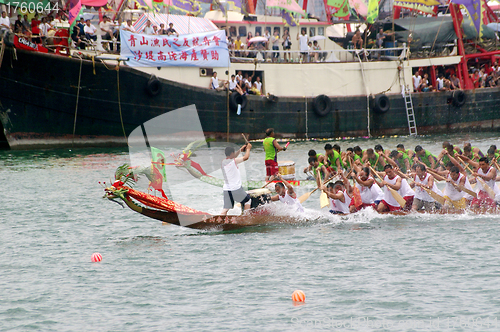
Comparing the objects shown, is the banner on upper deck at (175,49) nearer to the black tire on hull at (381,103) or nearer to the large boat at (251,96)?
the large boat at (251,96)

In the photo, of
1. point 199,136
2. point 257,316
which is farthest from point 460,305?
point 199,136

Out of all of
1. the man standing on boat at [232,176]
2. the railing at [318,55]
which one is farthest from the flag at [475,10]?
the man standing on boat at [232,176]

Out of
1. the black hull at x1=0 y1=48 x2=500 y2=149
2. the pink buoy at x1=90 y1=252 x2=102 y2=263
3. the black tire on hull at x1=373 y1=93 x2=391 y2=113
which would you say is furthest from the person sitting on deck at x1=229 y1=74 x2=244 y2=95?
the pink buoy at x1=90 y1=252 x2=102 y2=263

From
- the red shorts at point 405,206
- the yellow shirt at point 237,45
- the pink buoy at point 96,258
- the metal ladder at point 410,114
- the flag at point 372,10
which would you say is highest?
the flag at point 372,10

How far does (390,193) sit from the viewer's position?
14906 millimetres

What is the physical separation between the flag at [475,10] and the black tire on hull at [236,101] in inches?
496

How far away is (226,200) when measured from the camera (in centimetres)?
1374

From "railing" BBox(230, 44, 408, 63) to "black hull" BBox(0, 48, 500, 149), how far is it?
233 centimetres

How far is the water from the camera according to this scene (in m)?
9.24

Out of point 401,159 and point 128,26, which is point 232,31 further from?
point 401,159

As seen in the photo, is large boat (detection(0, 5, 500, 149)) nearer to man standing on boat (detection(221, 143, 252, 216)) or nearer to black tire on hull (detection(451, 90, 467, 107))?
black tire on hull (detection(451, 90, 467, 107))

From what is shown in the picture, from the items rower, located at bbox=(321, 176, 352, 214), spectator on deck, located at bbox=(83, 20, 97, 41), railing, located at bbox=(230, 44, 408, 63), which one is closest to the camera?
rower, located at bbox=(321, 176, 352, 214)

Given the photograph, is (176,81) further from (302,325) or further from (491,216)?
(302,325)

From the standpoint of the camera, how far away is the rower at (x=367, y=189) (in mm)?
14812
